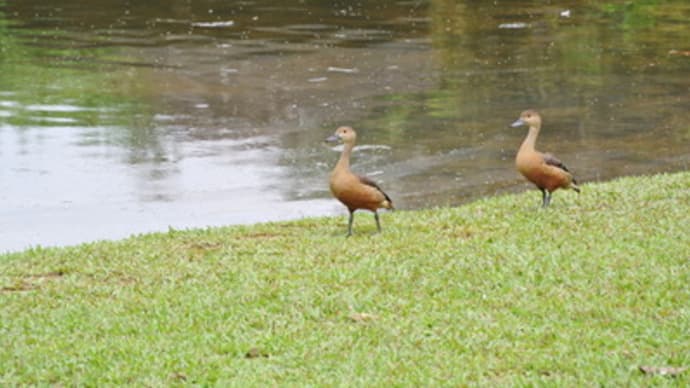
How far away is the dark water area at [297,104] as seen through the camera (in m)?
12.6

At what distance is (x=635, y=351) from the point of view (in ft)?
A: 21.4

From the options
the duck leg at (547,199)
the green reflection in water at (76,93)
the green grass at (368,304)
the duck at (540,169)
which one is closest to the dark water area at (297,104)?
the green reflection in water at (76,93)

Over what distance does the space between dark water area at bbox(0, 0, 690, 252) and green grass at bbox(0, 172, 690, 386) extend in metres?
1.69

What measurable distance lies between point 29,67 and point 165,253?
11.2 meters

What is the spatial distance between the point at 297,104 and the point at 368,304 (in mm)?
9732

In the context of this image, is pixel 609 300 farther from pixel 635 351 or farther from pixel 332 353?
pixel 332 353

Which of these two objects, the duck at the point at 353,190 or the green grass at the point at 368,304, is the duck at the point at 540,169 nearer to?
the green grass at the point at 368,304

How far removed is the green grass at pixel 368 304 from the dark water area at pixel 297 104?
1.69 m

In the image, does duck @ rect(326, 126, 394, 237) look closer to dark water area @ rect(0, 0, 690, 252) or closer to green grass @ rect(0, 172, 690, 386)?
green grass @ rect(0, 172, 690, 386)

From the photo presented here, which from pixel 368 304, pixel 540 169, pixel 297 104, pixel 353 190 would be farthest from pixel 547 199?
pixel 297 104

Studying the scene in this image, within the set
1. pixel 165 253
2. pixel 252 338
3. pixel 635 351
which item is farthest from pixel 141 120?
pixel 635 351

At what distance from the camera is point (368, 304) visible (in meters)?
7.59

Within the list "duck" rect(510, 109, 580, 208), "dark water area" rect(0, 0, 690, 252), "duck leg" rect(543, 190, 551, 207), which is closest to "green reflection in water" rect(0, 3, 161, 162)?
"dark water area" rect(0, 0, 690, 252)

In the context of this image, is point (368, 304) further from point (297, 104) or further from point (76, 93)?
point (76, 93)
